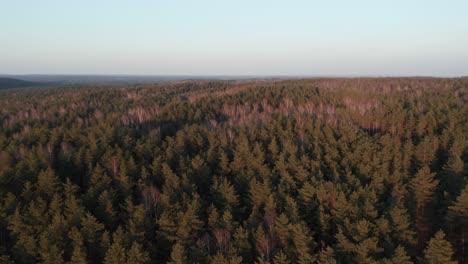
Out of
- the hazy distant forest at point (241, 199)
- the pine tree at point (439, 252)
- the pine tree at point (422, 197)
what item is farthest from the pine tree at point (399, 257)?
the pine tree at point (422, 197)

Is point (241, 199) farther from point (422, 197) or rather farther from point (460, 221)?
point (460, 221)

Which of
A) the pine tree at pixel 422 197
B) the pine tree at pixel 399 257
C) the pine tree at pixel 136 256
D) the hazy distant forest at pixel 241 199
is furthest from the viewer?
the pine tree at pixel 422 197

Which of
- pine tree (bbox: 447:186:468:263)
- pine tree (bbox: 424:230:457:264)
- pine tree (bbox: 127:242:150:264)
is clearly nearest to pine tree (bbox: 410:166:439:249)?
pine tree (bbox: 447:186:468:263)

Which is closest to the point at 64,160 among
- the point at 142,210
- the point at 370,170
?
the point at 142,210

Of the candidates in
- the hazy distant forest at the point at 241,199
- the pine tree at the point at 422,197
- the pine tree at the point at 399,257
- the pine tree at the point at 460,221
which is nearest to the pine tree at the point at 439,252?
the hazy distant forest at the point at 241,199

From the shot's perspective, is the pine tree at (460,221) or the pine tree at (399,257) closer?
the pine tree at (399,257)

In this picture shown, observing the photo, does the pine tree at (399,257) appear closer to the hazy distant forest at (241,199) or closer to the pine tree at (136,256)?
the hazy distant forest at (241,199)

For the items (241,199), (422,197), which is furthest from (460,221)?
(241,199)

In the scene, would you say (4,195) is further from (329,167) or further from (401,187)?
(401,187)

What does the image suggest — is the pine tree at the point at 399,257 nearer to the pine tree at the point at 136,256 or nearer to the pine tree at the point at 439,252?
the pine tree at the point at 439,252

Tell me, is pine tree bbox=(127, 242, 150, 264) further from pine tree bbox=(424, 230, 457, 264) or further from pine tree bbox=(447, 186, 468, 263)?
pine tree bbox=(447, 186, 468, 263)

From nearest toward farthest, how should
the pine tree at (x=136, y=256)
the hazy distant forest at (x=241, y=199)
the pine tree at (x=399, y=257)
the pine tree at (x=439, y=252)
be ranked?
1. the pine tree at (x=399, y=257)
2. the pine tree at (x=439, y=252)
3. the pine tree at (x=136, y=256)
4. the hazy distant forest at (x=241, y=199)
